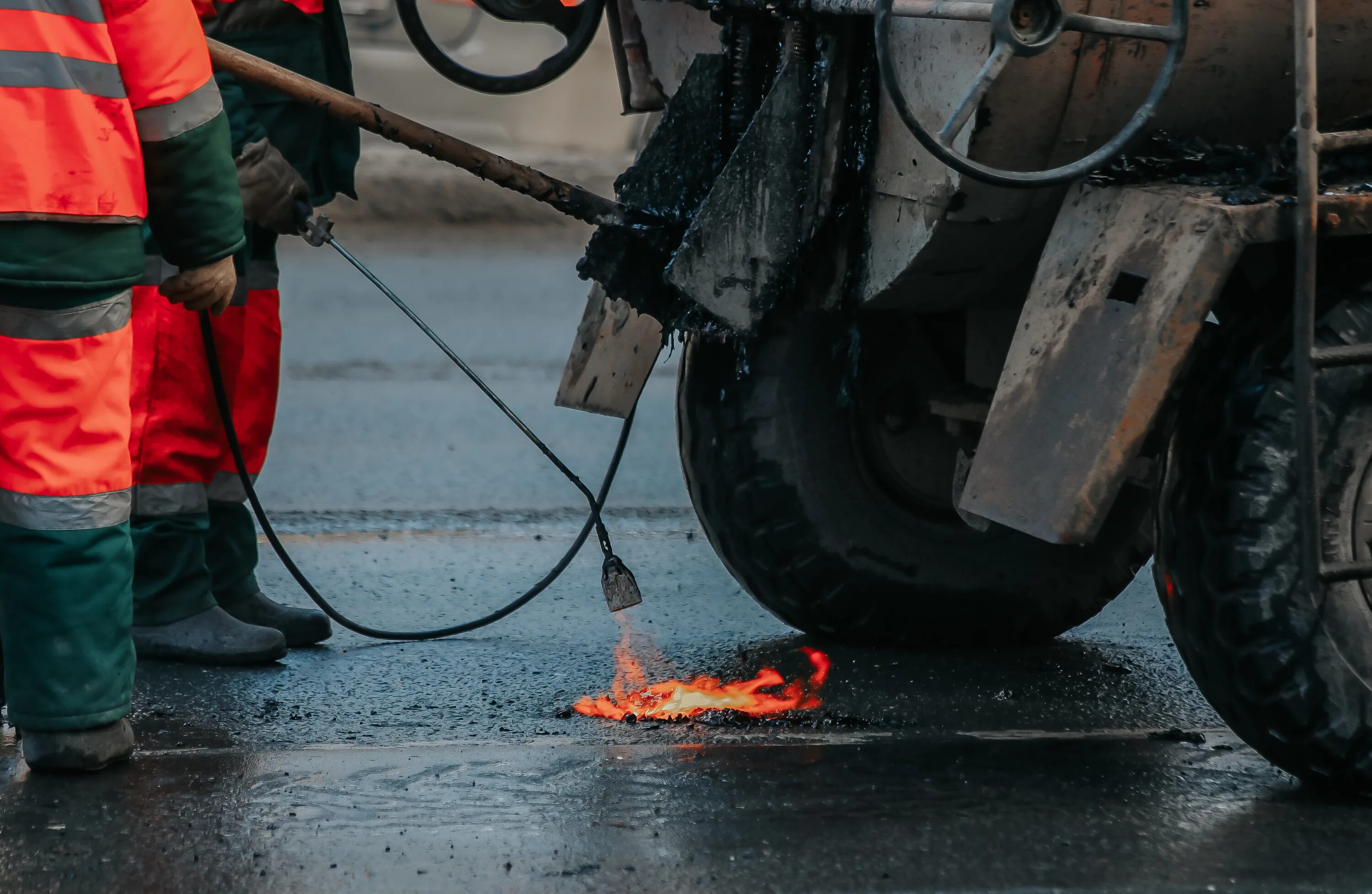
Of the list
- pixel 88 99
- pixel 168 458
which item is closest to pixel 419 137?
pixel 88 99

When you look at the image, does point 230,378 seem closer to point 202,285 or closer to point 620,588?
point 202,285

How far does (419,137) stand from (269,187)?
461 millimetres

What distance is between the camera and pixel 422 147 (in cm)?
328

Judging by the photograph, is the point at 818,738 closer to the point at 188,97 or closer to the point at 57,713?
the point at 57,713

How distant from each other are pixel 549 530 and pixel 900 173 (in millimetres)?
2275

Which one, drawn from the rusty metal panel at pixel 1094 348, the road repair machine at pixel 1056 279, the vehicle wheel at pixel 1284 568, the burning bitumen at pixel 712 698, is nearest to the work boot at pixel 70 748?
Answer: the burning bitumen at pixel 712 698

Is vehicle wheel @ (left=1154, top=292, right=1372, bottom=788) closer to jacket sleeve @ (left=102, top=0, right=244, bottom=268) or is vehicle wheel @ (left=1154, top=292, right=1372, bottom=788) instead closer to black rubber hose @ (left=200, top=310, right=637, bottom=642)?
black rubber hose @ (left=200, top=310, right=637, bottom=642)

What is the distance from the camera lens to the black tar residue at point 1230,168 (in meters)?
2.72

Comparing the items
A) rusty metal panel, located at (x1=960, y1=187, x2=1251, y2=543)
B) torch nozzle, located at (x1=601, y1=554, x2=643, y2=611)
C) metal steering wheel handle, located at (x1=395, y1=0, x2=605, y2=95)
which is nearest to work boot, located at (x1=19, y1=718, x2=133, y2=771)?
torch nozzle, located at (x1=601, y1=554, x2=643, y2=611)

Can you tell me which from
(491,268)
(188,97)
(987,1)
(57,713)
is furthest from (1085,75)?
(491,268)

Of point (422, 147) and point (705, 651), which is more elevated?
point (422, 147)

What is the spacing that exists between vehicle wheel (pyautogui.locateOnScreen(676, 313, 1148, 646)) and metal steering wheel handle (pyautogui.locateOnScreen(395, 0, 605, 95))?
697 mm

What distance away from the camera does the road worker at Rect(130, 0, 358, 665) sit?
3.58 m

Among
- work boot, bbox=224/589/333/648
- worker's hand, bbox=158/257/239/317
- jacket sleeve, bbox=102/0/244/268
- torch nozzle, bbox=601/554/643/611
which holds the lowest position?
work boot, bbox=224/589/333/648
